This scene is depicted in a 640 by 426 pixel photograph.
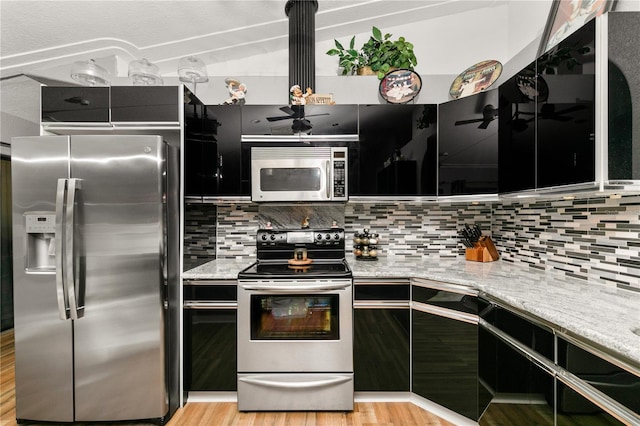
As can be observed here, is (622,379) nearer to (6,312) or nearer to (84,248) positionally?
(84,248)

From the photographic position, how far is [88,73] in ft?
7.50

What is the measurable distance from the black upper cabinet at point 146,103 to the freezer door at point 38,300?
430mm

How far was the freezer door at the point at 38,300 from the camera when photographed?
181cm

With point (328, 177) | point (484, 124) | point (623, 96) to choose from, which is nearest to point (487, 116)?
point (484, 124)

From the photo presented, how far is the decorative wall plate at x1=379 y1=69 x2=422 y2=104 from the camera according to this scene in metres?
2.46

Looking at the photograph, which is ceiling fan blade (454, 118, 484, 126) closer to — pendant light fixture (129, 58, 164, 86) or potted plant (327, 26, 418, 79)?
potted plant (327, 26, 418, 79)

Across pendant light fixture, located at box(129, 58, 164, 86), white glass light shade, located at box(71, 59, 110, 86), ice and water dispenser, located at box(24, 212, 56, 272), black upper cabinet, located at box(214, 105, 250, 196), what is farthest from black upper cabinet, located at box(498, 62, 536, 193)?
white glass light shade, located at box(71, 59, 110, 86)

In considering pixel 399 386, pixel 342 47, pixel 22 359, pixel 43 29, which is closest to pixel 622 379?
pixel 399 386

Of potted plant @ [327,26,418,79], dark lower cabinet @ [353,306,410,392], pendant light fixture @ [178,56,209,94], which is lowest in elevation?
dark lower cabinet @ [353,306,410,392]

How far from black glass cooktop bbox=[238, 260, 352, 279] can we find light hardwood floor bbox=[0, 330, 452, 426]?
2.88 feet

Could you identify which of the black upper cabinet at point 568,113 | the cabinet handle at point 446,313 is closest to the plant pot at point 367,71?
the black upper cabinet at point 568,113

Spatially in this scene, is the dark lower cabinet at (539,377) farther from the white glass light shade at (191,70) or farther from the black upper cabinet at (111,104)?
the white glass light shade at (191,70)

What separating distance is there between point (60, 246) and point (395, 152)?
2206mm

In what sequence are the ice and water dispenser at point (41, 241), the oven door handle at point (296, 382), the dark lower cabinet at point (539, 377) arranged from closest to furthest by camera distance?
1. the dark lower cabinet at point (539, 377)
2. the ice and water dispenser at point (41, 241)
3. the oven door handle at point (296, 382)
